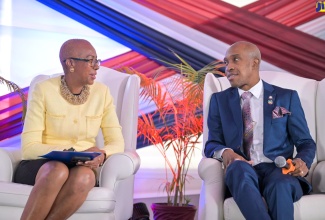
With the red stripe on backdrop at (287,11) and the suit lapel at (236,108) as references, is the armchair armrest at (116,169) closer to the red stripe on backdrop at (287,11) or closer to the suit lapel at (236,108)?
the suit lapel at (236,108)

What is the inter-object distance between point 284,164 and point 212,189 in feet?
1.31

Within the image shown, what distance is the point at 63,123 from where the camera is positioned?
3.49 m

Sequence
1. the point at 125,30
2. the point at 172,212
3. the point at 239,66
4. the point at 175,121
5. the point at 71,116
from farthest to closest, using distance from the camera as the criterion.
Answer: the point at 125,30
the point at 175,121
the point at 172,212
the point at 239,66
the point at 71,116

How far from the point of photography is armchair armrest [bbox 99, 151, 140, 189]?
3.27 metres

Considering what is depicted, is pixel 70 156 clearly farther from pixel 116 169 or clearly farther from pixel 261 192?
pixel 261 192

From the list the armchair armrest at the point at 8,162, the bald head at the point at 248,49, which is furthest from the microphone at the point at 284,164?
the armchair armrest at the point at 8,162

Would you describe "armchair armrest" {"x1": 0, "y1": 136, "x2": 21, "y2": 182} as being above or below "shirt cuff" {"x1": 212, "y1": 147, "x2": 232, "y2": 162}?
below

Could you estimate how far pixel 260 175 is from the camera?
11.1 ft

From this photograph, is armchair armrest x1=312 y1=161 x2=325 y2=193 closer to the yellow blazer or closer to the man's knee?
the man's knee

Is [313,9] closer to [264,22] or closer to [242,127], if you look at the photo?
[264,22]

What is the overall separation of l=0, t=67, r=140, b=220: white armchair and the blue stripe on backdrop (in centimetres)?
83

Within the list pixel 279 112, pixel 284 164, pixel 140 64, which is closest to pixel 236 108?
pixel 279 112

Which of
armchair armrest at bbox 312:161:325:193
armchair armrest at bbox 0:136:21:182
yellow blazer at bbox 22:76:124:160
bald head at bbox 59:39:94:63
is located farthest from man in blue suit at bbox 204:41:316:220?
armchair armrest at bbox 0:136:21:182

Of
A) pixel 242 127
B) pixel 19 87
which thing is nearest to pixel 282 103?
pixel 242 127
